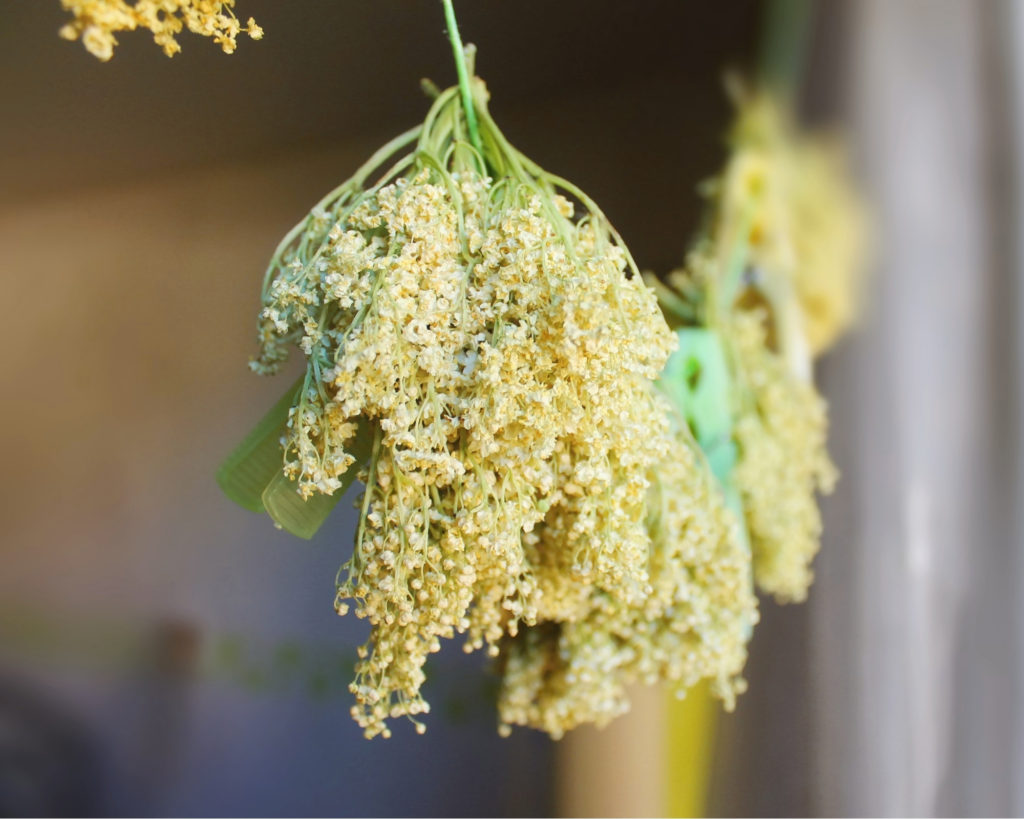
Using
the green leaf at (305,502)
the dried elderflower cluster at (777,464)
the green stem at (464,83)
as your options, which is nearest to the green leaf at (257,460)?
the green leaf at (305,502)

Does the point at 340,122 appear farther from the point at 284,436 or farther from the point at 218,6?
the point at 284,436

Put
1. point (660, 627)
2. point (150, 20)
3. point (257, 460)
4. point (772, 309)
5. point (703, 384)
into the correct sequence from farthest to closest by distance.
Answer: point (772, 309), point (703, 384), point (660, 627), point (257, 460), point (150, 20)

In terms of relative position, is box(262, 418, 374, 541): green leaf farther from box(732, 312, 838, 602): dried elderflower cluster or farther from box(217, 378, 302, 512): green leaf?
box(732, 312, 838, 602): dried elderflower cluster

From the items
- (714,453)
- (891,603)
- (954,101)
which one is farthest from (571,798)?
(954,101)

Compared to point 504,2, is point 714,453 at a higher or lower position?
lower

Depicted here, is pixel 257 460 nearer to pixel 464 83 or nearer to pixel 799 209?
pixel 464 83

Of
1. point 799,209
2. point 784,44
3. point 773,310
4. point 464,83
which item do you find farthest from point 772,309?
point 464,83

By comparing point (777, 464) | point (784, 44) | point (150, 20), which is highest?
point (784, 44)
